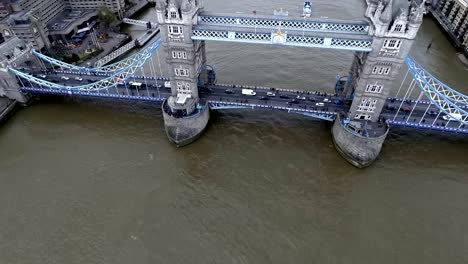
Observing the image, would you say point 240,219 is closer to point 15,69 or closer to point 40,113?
point 40,113

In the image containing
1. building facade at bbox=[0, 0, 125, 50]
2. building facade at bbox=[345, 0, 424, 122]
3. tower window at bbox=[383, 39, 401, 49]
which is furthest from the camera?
building facade at bbox=[0, 0, 125, 50]

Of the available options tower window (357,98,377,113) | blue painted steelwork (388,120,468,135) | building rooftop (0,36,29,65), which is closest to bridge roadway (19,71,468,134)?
blue painted steelwork (388,120,468,135)

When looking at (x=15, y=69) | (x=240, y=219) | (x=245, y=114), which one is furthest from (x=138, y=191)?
(x=15, y=69)

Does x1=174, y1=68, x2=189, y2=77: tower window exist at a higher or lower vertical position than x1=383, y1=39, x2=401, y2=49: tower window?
lower

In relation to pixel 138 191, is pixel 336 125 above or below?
above

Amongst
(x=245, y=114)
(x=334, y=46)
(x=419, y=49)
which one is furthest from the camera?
(x=419, y=49)

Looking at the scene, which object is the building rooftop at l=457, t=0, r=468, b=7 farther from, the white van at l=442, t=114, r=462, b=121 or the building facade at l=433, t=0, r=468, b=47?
the white van at l=442, t=114, r=462, b=121

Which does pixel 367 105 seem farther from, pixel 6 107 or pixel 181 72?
pixel 6 107
